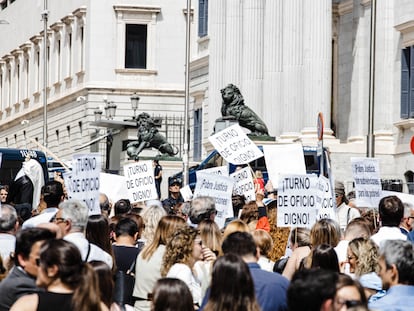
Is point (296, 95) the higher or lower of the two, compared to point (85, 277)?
higher

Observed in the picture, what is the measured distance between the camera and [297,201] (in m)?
16.9

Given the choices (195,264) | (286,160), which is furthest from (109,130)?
(195,264)

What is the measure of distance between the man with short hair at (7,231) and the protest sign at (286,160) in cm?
953

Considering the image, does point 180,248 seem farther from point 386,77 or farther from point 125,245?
point 386,77

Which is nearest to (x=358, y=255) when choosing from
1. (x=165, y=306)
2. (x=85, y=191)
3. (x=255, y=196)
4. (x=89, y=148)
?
(x=165, y=306)

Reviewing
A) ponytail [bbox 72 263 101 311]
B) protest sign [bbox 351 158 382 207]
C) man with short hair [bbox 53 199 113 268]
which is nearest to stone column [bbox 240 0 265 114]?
protest sign [bbox 351 158 382 207]

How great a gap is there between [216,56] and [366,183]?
32.4 metres

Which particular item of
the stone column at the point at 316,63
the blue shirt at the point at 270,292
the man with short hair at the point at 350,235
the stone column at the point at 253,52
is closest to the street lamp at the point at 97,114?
the stone column at the point at 253,52

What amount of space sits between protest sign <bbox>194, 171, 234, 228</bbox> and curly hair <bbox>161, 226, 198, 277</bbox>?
7006 millimetres

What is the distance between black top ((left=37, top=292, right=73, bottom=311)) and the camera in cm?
949

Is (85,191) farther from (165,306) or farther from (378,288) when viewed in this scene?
(165,306)

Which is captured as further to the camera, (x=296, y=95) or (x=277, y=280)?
(x=296, y=95)

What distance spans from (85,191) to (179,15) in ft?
164

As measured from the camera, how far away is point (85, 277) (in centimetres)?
934
